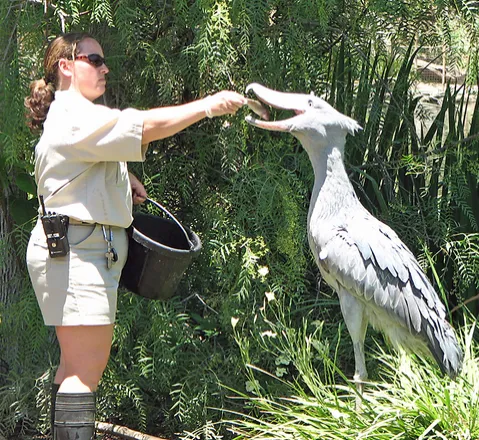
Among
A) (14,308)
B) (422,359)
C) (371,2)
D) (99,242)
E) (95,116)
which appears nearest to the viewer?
(95,116)

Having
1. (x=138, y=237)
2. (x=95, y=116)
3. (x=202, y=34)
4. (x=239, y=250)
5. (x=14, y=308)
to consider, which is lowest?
(x=14, y=308)

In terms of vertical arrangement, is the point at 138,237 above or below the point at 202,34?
below

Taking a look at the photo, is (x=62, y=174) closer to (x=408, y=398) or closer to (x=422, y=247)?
(x=408, y=398)

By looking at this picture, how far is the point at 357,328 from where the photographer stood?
10.9ft

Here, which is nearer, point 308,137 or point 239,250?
point 308,137

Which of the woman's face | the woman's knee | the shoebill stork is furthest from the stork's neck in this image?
the woman's knee

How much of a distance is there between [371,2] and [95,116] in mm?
1669

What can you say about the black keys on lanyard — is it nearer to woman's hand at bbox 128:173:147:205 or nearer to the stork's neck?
woman's hand at bbox 128:173:147:205

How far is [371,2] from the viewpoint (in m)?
3.96

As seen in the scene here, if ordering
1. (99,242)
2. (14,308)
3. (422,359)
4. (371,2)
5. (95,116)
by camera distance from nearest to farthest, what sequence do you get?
(95,116) → (99,242) → (422,359) → (371,2) → (14,308)

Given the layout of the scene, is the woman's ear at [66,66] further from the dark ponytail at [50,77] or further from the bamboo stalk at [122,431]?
the bamboo stalk at [122,431]

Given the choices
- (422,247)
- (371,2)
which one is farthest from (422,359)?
(371,2)

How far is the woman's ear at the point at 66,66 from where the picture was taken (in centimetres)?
315

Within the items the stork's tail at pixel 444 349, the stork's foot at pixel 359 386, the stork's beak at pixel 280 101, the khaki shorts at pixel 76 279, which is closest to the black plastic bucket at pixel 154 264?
the khaki shorts at pixel 76 279
